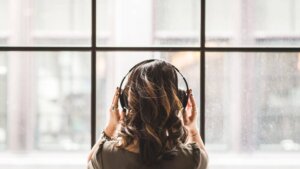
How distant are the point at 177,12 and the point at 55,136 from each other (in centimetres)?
69

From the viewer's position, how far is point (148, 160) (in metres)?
1.30

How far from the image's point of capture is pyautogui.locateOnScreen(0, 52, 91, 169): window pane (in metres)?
1.77

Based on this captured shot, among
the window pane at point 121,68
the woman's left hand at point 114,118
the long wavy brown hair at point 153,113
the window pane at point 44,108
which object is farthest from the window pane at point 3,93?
the long wavy brown hair at point 153,113

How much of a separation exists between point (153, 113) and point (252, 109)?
599mm

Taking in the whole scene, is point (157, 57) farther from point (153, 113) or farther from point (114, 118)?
point (153, 113)

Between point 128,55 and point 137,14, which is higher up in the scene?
point 137,14

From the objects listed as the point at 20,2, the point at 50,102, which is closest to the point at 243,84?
the point at 50,102

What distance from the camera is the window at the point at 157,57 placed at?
5.78 feet

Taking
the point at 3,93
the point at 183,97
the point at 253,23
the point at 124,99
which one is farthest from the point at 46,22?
the point at 253,23

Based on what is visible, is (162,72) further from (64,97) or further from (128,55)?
(64,97)

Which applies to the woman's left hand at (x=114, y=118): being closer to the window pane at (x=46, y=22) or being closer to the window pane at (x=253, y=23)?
the window pane at (x=46, y=22)

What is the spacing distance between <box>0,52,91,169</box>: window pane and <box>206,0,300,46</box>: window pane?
1.76 ft

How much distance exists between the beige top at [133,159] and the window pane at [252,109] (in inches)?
16.8

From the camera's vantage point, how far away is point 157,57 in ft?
5.78
